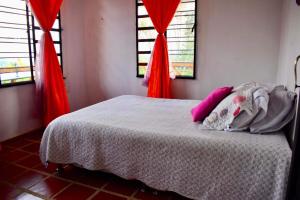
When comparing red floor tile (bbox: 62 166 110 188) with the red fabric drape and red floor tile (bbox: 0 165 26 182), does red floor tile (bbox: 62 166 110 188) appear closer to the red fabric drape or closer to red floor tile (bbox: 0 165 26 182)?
red floor tile (bbox: 0 165 26 182)

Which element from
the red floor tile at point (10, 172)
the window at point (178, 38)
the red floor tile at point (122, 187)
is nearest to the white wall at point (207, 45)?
the window at point (178, 38)

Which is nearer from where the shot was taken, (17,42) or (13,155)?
(13,155)

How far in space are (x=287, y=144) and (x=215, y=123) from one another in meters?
0.52

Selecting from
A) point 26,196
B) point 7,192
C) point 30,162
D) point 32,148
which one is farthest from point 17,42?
point 26,196

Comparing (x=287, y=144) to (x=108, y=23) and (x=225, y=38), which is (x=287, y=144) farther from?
(x=108, y=23)

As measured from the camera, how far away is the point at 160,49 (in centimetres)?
350

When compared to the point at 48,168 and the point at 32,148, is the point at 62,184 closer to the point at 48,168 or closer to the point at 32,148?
the point at 48,168

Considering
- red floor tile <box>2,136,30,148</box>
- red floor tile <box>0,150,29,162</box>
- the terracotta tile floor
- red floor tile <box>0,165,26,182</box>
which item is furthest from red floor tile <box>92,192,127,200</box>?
red floor tile <box>2,136,30,148</box>

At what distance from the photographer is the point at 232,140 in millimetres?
1621

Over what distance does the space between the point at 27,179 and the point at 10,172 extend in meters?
0.26

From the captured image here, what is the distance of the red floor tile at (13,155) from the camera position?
2.61m

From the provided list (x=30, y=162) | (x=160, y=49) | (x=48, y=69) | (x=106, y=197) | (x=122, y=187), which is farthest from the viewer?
(x=160, y=49)

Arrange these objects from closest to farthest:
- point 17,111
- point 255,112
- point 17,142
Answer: point 255,112 → point 17,142 → point 17,111

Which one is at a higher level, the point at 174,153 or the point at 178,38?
the point at 178,38
